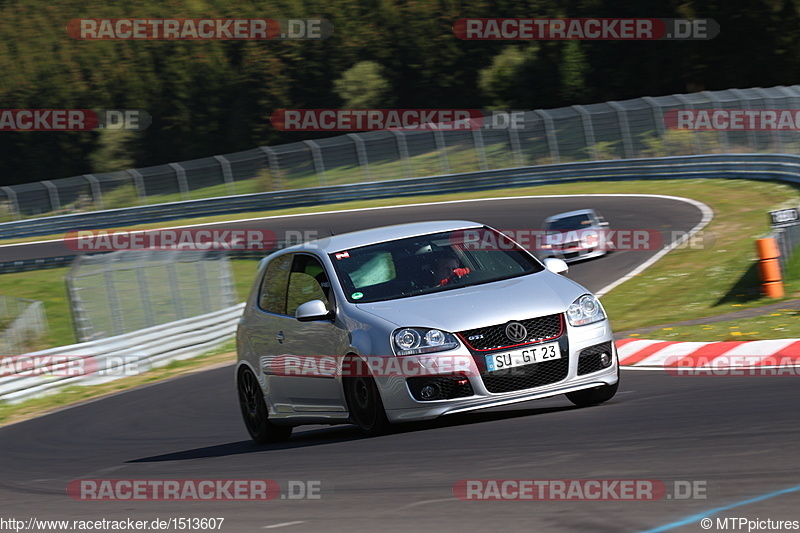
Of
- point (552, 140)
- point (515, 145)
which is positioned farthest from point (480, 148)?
point (552, 140)

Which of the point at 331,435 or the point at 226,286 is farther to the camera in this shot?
the point at 226,286

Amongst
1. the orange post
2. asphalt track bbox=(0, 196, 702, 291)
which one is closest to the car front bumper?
the orange post

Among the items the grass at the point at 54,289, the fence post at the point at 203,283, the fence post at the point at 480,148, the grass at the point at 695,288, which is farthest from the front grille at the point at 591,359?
the fence post at the point at 480,148

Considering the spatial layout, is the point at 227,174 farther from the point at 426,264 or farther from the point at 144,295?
the point at 426,264

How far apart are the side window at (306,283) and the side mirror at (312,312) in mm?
222

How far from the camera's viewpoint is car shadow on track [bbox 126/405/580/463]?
8305mm

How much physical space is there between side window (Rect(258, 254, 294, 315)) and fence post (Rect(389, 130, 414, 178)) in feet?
112

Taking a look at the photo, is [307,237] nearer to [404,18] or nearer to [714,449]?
[714,449]

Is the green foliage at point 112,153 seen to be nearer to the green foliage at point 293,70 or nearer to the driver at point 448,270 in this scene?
the green foliage at point 293,70

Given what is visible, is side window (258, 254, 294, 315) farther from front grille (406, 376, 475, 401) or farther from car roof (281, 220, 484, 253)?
front grille (406, 376, 475, 401)

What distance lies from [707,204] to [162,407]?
19.7 meters

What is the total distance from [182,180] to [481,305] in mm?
39413

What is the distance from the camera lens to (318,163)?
44.5m

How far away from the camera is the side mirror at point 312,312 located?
829 cm
